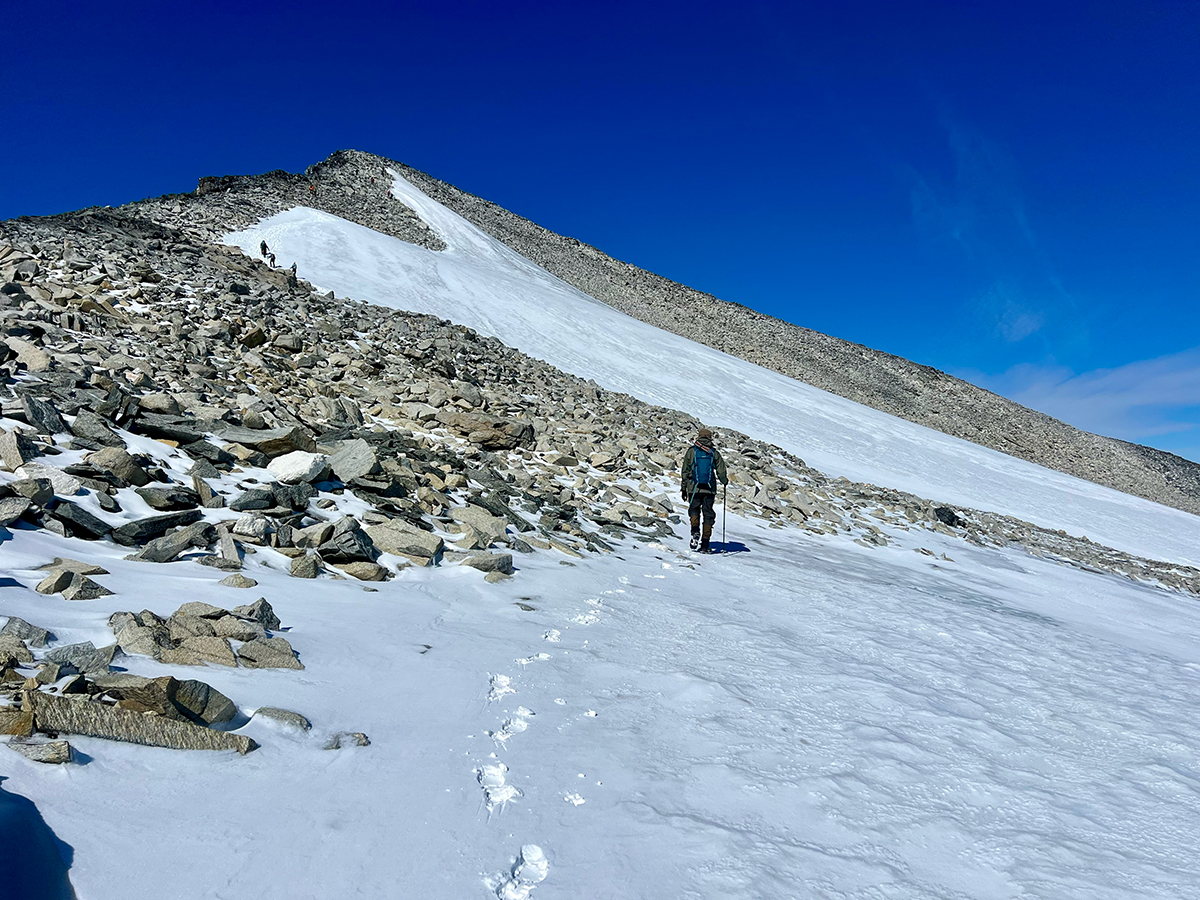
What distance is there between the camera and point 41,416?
20.5 feet

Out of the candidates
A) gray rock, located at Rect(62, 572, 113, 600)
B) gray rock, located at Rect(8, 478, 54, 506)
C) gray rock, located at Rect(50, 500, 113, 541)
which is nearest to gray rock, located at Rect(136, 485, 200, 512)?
gray rock, located at Rect(50, 500, 113, 541)

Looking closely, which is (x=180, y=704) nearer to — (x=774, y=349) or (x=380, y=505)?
(x=380, y=505)

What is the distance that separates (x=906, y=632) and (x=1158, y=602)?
8.76 meters

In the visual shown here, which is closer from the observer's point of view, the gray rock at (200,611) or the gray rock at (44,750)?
the gray rock at (44,750)

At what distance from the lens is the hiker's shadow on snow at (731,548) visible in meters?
10.3

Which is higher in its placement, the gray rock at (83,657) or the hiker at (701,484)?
the hiker at (701,484)

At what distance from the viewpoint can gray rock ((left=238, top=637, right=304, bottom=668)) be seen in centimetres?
379

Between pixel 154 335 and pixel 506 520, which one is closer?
pixel 506 520

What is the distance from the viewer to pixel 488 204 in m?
58.4

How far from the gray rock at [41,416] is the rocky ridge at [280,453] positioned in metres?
0.02

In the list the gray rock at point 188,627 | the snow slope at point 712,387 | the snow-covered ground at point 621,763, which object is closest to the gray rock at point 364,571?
the snow-covered ground at point 621,763

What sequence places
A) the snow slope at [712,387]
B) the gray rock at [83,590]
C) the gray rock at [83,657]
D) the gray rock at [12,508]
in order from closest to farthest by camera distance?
the gray rock at [83,657] < the gray rock at [83,590] < the gray rock at [12,508] < the snow slope at [712,387]

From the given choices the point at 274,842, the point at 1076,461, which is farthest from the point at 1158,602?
the point at 1076,461

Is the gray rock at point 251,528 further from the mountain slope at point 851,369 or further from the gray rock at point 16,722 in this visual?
the mountain slope at point 851,369
